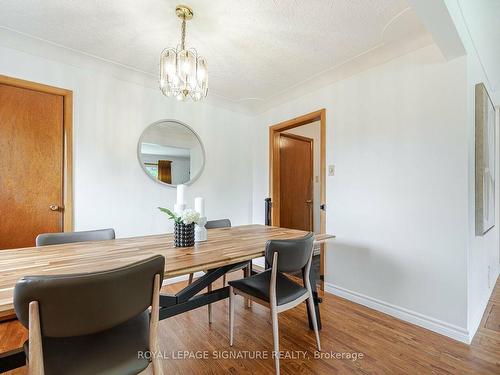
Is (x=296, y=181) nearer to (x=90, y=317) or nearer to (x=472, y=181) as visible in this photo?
(x=472, y=181)

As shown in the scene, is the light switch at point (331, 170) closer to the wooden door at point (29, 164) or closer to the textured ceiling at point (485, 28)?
the textured ceiling at point (485, 28)

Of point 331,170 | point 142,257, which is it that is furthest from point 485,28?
point 142,257

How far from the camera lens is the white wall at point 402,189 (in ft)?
5.98

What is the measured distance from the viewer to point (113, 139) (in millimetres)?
2531

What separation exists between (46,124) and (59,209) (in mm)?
777

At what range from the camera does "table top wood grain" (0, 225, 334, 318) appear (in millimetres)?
1020

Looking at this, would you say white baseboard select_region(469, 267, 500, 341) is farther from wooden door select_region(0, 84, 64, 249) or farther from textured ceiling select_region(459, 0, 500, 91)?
wooden door select_region(0, 84, 64, 249)

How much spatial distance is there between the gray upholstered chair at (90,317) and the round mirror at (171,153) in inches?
77.8

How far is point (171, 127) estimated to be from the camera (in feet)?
9.60

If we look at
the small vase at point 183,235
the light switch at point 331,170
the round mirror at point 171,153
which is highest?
the round mirror at point 171,153

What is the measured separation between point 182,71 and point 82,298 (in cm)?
150

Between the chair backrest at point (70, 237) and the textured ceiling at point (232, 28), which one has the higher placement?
the textured ceiling at point (232, 28)

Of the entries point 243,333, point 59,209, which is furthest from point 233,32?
point 243,333

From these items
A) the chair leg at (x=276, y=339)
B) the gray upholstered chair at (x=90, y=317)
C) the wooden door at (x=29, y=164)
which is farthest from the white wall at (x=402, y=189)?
the wooden door at (x=29, y=164)
